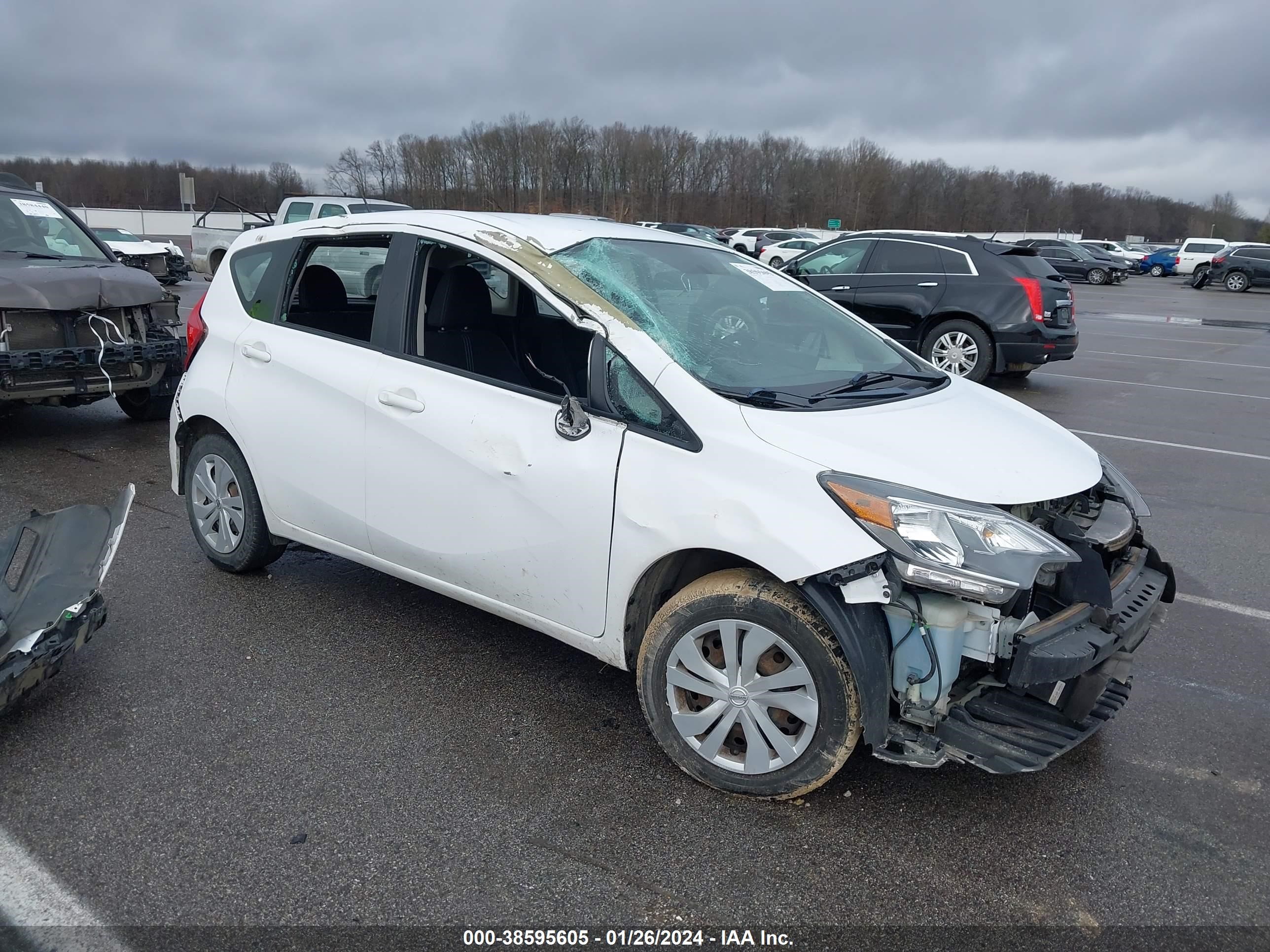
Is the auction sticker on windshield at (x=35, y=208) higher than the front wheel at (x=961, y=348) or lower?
higher

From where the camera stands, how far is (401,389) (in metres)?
3.62

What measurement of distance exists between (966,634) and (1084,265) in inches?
1552

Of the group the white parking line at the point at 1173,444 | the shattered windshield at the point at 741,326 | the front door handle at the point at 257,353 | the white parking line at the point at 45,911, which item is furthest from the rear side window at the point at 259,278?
the white parking line at the point at 1173,444

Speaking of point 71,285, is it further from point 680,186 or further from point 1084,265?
point 680,186

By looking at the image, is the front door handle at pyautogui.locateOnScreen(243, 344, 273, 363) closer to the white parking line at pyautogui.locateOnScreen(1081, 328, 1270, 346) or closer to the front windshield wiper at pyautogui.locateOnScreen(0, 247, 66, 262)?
the front windshield wiper at pyautogui.locateOnScreen(0, 247, 66, 262)

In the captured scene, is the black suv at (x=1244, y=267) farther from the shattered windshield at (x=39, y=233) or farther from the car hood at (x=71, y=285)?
the shattered windshield at (x=39, y=233)

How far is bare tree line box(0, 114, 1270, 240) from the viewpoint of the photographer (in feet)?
224

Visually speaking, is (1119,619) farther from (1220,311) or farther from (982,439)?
(1220,311)

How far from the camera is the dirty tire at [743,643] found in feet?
8.93

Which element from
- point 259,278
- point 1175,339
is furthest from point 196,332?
point 1175,339

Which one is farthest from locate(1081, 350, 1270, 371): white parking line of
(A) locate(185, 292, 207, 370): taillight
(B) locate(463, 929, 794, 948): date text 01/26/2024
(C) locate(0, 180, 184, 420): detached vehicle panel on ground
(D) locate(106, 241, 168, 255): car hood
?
(D) locate(106, 241, 168, 255): car hood

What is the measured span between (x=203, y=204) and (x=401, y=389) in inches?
2881

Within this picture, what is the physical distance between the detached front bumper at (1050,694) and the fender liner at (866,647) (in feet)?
0.63

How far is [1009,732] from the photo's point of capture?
2.77 meters
